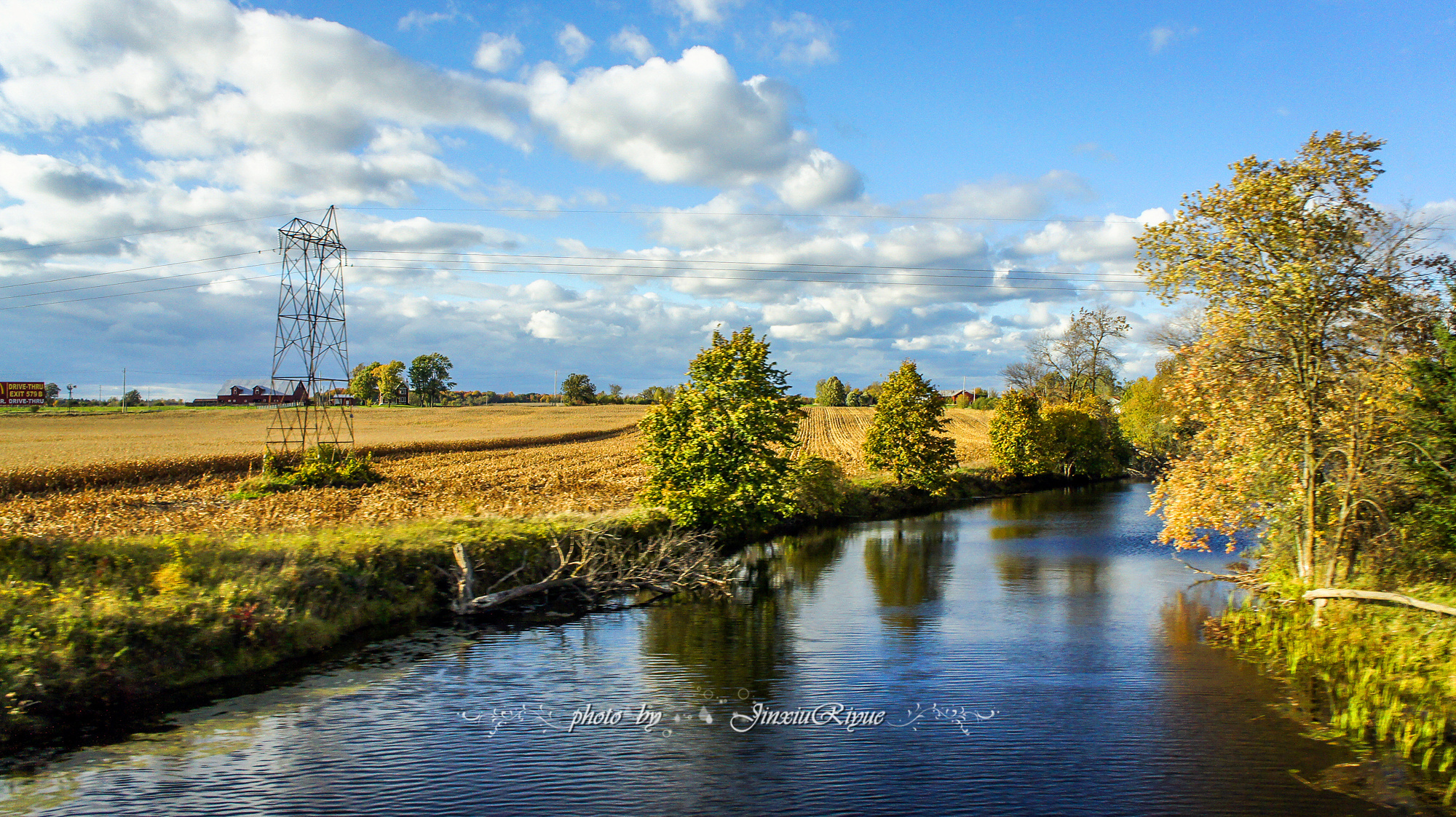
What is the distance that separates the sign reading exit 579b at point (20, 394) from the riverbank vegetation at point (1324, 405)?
380 ft

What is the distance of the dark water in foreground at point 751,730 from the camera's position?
10406 millimetres

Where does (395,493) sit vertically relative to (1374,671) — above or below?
above

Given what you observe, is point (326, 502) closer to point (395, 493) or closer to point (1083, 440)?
point (395, 493)

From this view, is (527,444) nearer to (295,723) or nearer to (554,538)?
(554,538)

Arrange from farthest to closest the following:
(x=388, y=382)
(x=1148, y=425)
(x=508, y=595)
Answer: (x=388, y=382) → (x=1148, y=425) → (x=508, y=595)

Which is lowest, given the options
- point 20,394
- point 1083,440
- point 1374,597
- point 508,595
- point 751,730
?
point 751,730

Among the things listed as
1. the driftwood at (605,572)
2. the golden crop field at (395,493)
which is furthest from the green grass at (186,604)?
the golden crop field at (395,493)

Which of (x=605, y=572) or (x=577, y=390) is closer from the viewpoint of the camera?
(x=605, y=572)

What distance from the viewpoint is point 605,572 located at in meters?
22.4

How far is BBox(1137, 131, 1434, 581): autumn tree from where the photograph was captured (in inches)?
606

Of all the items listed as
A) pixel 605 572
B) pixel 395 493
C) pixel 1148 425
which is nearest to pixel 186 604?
pixel 605 572

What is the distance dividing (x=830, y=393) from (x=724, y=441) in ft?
372

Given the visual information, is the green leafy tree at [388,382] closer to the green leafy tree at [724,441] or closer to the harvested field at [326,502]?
the harvested field at [326,502]

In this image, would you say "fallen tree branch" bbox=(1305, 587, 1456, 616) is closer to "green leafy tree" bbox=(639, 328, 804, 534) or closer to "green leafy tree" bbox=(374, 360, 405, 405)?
"green leafy tree" bbox=(639, 328, 804, 534)
